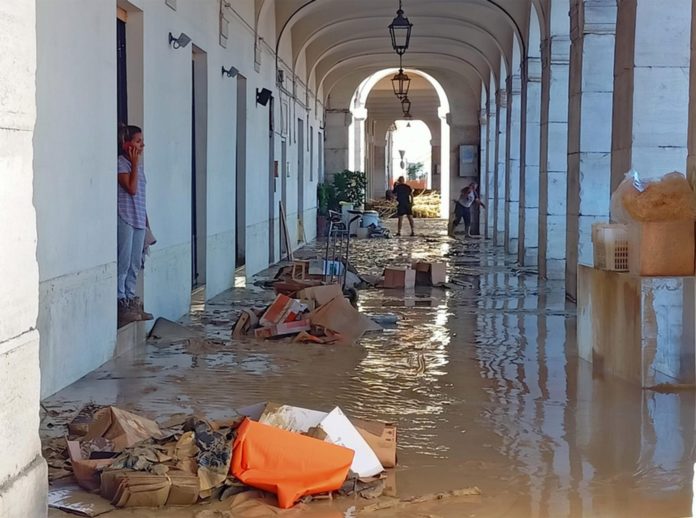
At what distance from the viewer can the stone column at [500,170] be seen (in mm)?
22000

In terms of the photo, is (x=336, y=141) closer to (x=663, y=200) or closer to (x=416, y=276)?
(x=416, y=276)

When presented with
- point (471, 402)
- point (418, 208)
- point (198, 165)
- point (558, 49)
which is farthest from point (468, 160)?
point (471, 402)

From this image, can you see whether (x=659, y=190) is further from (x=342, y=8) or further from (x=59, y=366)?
(x=342, y=8)

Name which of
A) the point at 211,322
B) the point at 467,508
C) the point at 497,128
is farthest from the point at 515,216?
the point at 467,508

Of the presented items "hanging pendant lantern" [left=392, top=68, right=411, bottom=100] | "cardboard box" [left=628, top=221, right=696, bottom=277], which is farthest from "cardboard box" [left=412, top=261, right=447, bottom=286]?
"hanging pendant lantern" [left=392, top=68, right=411, bottom=100]

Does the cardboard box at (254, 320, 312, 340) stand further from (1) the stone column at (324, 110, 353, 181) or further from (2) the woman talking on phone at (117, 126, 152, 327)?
(1) the stone column at (324, 110, 353, 181)

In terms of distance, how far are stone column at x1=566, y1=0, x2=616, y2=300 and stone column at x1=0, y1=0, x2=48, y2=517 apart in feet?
29.8

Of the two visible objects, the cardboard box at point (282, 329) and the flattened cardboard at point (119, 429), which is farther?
the cardboard box at point (282, 329)

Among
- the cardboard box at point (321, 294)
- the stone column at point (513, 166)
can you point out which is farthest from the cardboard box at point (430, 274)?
the stone column at point (513, 166)

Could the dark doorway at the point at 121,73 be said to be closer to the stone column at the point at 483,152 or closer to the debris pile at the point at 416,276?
the debris pile at the point at 416,276

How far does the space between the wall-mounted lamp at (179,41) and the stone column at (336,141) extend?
19.7 metres

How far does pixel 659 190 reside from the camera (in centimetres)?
665

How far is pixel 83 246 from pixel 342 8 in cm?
1307

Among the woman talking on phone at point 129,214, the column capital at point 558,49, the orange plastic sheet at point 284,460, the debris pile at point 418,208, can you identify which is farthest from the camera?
the debris pile at point 418,208
